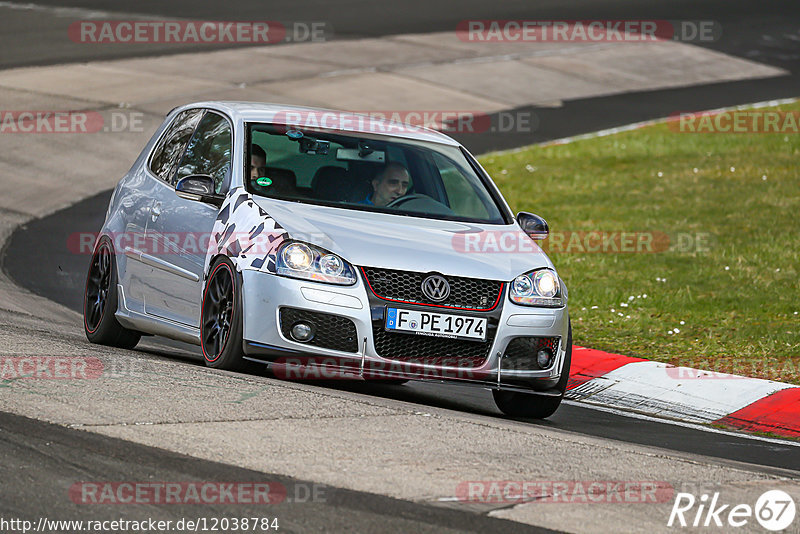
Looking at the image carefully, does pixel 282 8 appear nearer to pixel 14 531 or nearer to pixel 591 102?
pixel 591 102

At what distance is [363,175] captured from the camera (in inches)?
352

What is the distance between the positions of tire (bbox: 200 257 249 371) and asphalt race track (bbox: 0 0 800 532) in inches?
8.0

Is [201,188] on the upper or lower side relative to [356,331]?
upper

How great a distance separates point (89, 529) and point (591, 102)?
22.2 m

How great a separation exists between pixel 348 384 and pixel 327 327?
1389 mm

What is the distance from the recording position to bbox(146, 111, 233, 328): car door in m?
8.63

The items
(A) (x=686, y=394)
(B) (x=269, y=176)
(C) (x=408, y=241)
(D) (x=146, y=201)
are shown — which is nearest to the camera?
(C) (x=408, y=241)

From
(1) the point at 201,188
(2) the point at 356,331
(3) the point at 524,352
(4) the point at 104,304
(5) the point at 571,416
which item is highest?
(1) the point at 201,188

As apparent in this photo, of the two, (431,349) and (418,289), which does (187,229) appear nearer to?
(418,289)

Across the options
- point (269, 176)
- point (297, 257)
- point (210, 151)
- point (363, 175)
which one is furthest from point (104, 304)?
point (297, 257)

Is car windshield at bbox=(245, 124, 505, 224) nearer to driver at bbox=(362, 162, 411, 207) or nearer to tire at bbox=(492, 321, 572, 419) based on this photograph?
driver at bbox=(362, 162, 411, 207)

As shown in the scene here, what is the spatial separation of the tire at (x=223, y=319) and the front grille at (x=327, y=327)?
0.30 metres

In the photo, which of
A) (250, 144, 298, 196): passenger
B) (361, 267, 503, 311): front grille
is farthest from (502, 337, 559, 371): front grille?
(250, 144, 298, 196): passenger

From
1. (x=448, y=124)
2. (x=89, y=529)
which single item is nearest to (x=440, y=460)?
(x=89, y=529)
